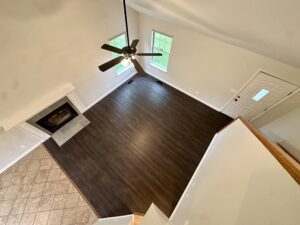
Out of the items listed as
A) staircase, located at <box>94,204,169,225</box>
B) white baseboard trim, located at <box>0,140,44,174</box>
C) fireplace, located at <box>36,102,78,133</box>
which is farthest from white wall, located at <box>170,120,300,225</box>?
white baseboard trim, located at <box>0,140,44,174</box>

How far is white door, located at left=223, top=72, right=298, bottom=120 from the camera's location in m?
3.27

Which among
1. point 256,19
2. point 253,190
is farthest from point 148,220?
point 256,19

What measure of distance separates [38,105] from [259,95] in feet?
17.7

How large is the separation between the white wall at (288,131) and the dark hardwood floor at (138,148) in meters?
1.26

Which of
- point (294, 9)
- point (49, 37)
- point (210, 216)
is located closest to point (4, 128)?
point (49, 37)

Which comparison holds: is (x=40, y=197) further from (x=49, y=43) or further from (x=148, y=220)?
(x=49, y=43)

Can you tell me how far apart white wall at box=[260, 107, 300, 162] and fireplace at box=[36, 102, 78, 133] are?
5353 millimetres

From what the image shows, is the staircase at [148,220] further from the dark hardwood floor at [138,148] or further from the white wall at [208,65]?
the white wall at [208,65]

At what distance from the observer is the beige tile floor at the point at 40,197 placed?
3122 mm

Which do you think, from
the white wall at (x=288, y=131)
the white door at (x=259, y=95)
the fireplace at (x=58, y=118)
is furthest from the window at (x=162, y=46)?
the white wall at (x=288, y=131)

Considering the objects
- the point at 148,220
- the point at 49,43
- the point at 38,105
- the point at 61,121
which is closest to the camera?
the point at 148,220

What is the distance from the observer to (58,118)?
411cm

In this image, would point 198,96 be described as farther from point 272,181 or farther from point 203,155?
point 272,181

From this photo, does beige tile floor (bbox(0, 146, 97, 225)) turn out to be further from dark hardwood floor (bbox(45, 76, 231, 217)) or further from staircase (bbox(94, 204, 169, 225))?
staircase (bbox(94, 204, 169, 225))
